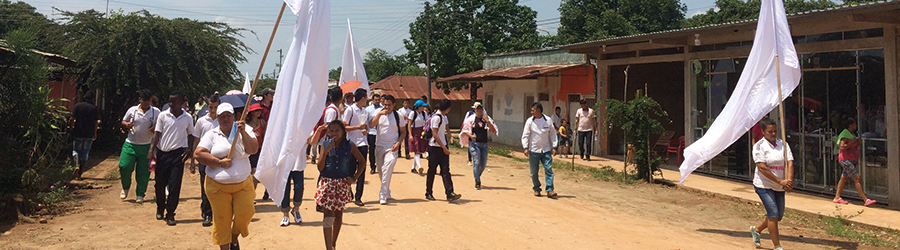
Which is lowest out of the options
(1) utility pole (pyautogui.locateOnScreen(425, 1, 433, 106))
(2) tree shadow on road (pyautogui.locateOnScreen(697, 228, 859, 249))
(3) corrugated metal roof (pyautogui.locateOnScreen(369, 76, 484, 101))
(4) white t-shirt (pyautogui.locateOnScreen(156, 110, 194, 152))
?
(2) tree shadow on road (pyautogui.locateOnScreen(697, 228, 859, 249))

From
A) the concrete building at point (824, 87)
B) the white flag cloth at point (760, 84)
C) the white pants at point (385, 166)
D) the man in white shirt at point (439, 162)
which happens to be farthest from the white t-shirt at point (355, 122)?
the concrete building at point (824, 87)

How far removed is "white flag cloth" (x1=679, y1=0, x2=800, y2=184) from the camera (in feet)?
23.6

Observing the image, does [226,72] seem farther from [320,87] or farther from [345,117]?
[320,87]

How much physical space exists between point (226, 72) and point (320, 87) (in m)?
16.0

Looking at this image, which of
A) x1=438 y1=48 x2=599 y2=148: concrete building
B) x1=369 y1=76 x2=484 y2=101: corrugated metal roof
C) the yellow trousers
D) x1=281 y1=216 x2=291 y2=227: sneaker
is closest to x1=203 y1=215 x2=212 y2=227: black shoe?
x1=281 y1=216 x2=291 y2=227: sneaker

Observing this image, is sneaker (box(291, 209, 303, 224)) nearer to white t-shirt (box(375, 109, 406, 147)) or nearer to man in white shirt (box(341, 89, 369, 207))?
man in white shirt (box(341, 89, 369, 207))

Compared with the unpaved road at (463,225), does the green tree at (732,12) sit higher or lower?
higher

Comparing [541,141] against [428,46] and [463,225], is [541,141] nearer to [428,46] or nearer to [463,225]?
[463,225]

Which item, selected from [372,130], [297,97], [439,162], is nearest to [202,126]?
[297,97]

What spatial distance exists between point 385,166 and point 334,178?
3.11 metres

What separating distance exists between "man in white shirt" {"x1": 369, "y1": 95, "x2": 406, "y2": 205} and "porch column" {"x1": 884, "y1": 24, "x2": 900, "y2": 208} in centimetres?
753

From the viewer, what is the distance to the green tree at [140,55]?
17203 mm

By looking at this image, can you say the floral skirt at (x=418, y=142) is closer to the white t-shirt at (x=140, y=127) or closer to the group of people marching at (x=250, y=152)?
the group of people marching at (x=250, y=152)

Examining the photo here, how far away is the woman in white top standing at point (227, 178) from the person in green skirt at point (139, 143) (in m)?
3.97
